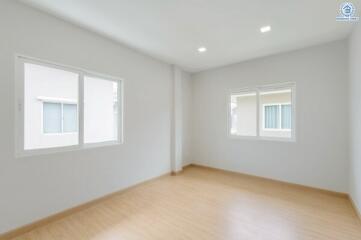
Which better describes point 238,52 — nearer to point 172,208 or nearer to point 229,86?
point 229,86

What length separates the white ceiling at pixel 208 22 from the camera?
2094mm

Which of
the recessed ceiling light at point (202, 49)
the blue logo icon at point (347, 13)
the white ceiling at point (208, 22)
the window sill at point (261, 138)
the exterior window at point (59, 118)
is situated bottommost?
the window sill at point (261, 138)

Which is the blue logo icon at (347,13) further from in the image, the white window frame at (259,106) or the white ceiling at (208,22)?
the white window frame at (259,106)

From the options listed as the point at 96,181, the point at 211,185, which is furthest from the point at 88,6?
the point at 211,185

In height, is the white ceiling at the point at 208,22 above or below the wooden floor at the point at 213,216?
above

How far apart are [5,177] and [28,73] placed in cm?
132

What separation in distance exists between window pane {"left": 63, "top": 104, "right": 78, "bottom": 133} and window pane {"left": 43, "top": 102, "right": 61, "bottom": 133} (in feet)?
0.25

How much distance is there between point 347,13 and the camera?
→ 88.9 inches

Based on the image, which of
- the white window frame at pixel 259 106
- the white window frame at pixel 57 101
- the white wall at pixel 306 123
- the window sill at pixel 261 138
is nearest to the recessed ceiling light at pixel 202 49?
the white wall at pixel 306 123

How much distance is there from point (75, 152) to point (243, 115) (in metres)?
3.99

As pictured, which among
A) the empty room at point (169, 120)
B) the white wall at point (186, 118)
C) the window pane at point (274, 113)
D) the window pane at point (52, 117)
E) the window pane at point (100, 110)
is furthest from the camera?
the white wall at point (186, 118)

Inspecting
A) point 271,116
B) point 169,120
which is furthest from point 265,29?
point 169,120

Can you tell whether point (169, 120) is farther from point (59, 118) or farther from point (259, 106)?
point (59, 118)

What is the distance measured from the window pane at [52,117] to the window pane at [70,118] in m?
0.08
